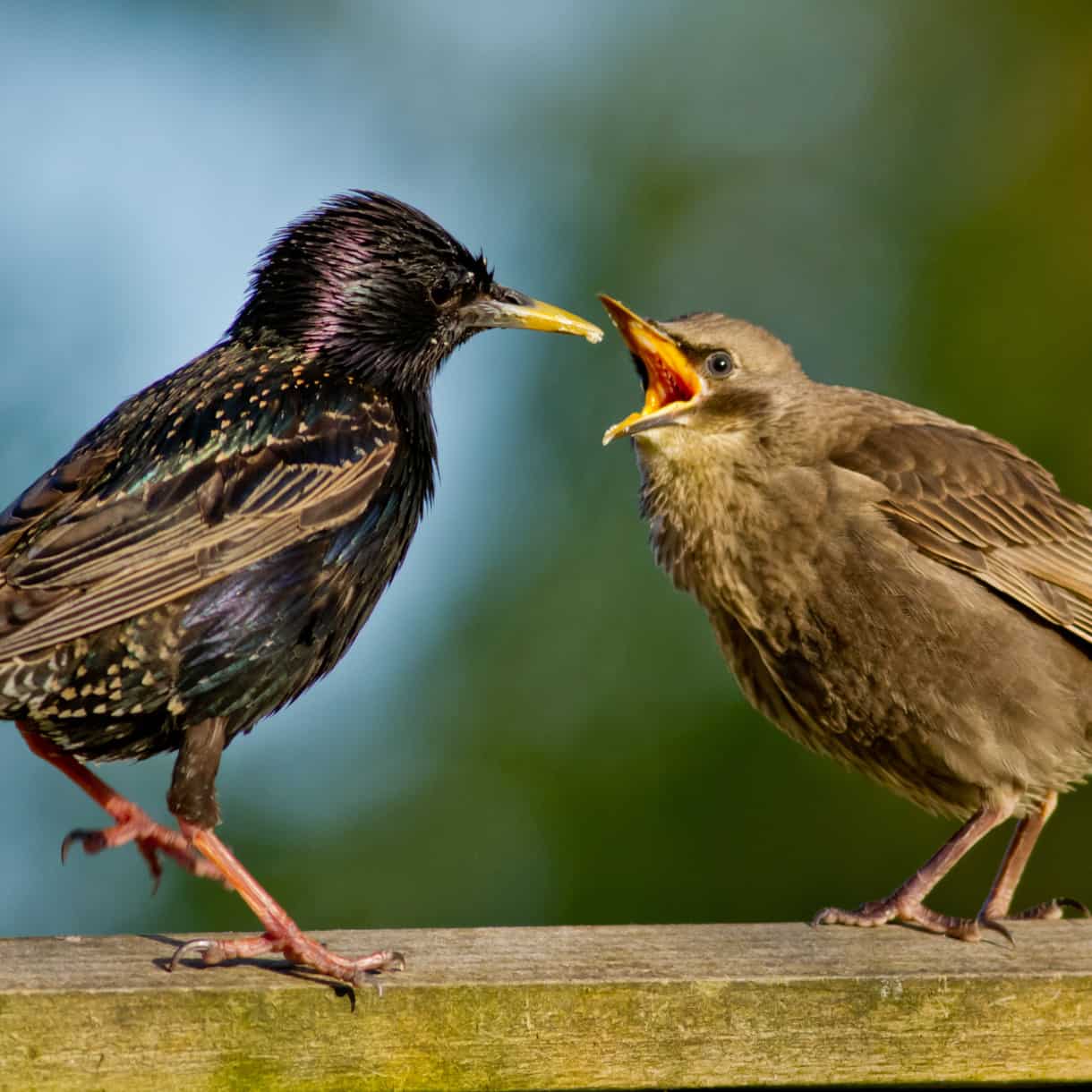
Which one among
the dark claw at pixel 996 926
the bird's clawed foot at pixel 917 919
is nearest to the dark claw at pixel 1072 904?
the bird's clawed foot at pixel 917 919

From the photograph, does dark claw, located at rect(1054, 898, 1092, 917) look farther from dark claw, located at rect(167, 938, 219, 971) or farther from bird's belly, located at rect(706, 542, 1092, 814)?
dark claw, located at rect(167, 938, 219, 971)

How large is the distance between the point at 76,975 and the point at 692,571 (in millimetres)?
1693

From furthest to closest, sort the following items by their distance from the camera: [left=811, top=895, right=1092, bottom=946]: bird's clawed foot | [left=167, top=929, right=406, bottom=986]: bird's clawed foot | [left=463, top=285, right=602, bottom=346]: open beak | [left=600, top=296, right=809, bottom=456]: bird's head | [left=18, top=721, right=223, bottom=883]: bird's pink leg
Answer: [left=600, top=296, right=809, bottom=456]: bird's head
[left=463, top=285, right=602, bottom=346]: open beak
[left=18, top=721, right=223, bottom=883]: bird's pink leg
[left=811, top=895, right=1092, bottom=946]: bird's clawed foot
[left=167, top=929, right=406, bottom=986]: bird's clawed foot

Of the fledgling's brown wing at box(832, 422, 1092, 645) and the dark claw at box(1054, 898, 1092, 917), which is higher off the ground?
the fledgling's brown wing at box(832, 422, 1092, 645)

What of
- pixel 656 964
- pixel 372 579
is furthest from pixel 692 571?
pixel 656 964

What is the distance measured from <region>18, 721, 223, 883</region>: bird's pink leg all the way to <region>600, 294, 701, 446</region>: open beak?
1.13 m

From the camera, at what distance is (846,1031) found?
276cm

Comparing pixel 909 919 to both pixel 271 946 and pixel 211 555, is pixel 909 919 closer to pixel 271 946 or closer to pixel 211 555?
pixel 271 946

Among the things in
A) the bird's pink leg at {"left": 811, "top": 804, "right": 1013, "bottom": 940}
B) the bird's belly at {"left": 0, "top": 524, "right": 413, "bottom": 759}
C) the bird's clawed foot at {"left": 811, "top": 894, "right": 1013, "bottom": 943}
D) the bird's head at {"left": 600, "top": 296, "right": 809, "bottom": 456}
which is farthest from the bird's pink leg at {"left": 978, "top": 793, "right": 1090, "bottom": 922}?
the bird's belly at {"left": 0, "top": 524, "right": 413, "bottom": 759}

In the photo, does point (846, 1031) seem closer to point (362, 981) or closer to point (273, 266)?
point (362, 981)

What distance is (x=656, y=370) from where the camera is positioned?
4.08 metres

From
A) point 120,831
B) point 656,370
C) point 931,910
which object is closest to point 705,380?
point 656,370

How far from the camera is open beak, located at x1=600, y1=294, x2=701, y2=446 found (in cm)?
391

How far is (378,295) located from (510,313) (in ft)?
0.88
